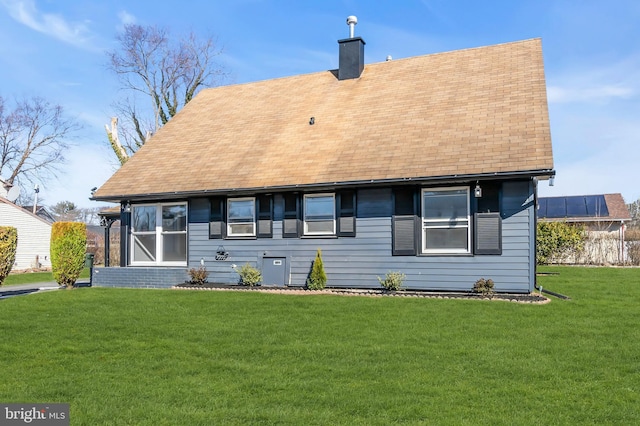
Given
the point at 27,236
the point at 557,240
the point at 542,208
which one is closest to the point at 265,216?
the point at 557,240

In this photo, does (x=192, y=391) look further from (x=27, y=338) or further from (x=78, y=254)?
(x=78, y=254)

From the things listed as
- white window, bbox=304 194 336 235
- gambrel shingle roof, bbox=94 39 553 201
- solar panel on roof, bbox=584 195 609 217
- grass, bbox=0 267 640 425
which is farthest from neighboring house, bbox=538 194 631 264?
white window, bbox=304 194 336 235

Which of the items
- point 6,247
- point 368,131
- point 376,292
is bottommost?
point 376,292

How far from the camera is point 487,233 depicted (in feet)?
38.9

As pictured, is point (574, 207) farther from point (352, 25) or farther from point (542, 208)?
point (352, 25)

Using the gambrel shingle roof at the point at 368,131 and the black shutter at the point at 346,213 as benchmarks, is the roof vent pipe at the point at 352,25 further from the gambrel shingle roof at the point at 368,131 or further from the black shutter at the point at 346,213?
the black shutter at the point at 346,213

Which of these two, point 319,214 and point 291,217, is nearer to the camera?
point 319,214

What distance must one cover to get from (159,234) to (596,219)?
20.9 metres

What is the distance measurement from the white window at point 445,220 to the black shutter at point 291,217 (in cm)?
322

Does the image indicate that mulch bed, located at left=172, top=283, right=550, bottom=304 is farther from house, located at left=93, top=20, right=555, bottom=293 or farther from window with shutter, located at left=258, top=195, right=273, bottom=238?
window with shutter, located at left=258, top=195, right=273, bottom=238

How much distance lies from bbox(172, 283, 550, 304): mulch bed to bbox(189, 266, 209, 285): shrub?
132 mm

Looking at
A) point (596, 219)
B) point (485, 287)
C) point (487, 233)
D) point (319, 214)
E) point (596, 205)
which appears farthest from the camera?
point (596, 205)

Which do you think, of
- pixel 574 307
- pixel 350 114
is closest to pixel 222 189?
pixel 350 114

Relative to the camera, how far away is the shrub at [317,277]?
1305cm
